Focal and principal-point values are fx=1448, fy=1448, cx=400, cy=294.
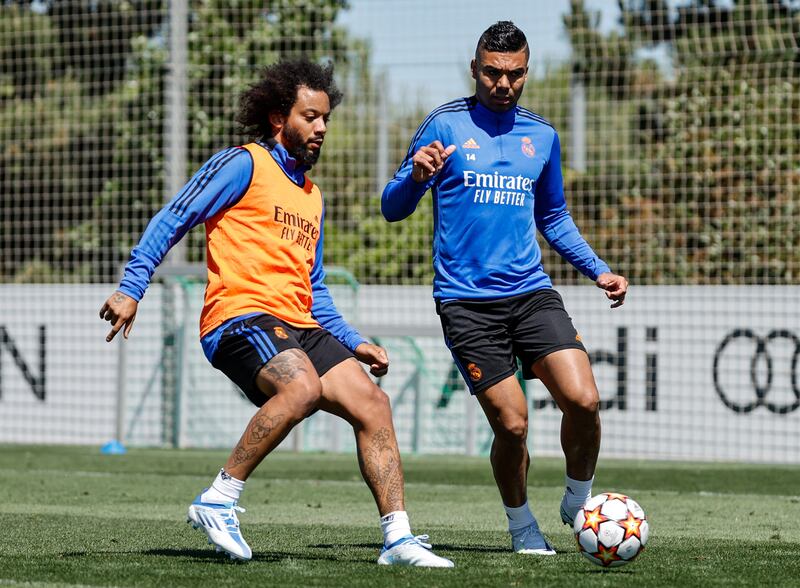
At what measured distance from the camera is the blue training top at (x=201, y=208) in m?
5.49

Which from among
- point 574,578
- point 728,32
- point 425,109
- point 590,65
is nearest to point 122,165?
point 425,109

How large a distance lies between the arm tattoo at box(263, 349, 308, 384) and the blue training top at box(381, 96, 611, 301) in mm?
933

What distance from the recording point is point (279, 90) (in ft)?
19.6

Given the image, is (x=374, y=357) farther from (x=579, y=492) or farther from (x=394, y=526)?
(x=579, y=492)

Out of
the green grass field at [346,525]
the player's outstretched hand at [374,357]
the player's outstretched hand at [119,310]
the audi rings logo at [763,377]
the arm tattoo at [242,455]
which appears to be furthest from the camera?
the audi rings logo at [763,377]

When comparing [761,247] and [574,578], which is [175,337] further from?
[574,578]

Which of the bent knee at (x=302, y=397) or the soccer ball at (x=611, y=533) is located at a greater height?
the bent knee at (x=302, y=397)

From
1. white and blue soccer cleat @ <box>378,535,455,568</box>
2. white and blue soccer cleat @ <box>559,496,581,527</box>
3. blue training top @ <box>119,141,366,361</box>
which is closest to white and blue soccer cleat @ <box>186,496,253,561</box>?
white and blue soccer cleat @ <box>378,535,455,568</box>

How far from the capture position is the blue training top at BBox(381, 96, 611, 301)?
6.18m

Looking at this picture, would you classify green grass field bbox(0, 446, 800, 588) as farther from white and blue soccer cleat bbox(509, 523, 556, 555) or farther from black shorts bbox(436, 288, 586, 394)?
black shorts bbox(436, 288, 586, 394)

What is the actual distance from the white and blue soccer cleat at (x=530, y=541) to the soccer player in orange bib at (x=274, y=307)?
28.0 inches

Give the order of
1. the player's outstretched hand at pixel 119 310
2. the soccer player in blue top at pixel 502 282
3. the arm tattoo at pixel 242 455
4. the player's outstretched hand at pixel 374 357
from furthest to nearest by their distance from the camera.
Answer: the soccer player in blue top at pixel 502 282
the player's outstretched hand at pixel 374 357
the arm tattoo at pixel 242 455
the player's outstretched hand at pixel 119 310

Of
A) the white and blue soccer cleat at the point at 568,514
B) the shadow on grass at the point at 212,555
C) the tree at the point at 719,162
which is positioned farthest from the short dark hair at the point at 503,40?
the tree at the point at 719,162

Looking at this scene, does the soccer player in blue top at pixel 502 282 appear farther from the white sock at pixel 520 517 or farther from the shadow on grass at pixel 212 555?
the shadow on grass at pixel 212 555
